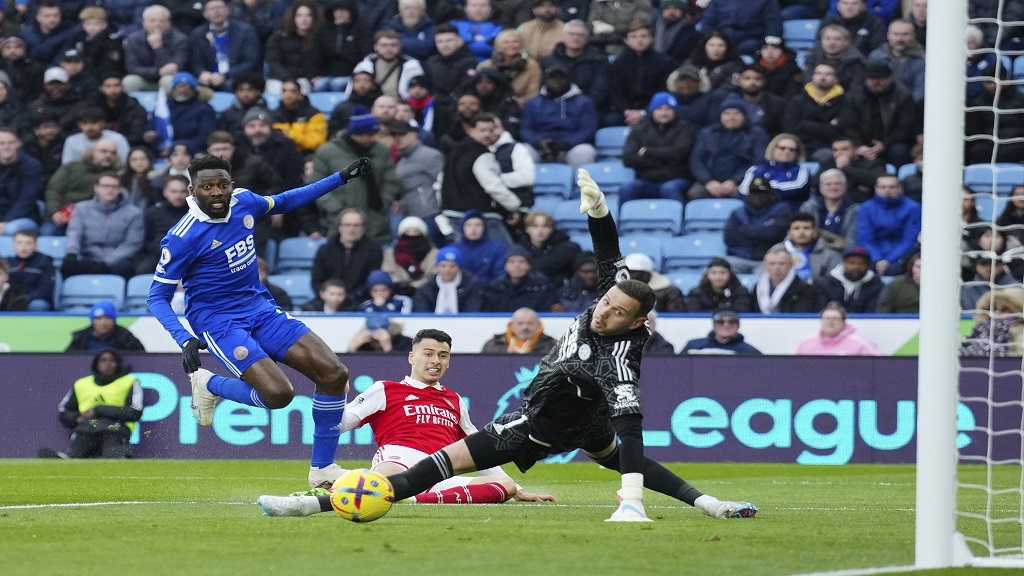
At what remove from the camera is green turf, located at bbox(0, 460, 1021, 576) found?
232 inches

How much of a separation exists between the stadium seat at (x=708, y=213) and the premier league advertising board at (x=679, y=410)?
3.06 metres

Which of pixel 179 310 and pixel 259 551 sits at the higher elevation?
pixel 179 310

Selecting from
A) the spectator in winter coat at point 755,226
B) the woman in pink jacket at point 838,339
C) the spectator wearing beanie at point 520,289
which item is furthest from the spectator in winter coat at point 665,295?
the woman in pink jacket at point 838,339

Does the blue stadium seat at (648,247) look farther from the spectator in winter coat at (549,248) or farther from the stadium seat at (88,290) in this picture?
the stadium seat at (88,290)

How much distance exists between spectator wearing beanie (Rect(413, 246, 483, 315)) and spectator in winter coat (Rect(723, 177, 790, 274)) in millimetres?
2944

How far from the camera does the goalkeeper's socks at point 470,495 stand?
9523mm

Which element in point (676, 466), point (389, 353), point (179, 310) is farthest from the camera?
point (179, 310)

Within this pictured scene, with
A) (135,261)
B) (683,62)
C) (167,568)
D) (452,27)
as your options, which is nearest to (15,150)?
(135,261)

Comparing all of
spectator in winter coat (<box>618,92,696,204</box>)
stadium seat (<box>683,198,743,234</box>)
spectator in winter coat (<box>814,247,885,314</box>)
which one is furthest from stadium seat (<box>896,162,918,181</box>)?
spectator in winter coat (<box>618,92,696,204</box>)

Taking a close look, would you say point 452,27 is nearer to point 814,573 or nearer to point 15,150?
point 15,150

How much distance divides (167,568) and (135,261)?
12711 mm

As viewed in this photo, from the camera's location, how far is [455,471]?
754 centimetres

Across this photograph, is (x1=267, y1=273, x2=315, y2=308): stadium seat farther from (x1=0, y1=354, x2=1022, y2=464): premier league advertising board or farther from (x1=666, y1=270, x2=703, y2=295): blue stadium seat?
(x1=666, y1=270, x2=703, y2=295): blue stadium seat

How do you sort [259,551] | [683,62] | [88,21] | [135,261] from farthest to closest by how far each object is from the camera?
[88,21] < [683,62] < [135,261] < [259,551]
